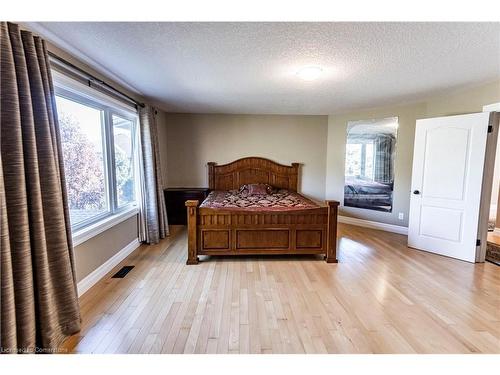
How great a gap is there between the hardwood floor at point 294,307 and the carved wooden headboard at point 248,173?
2.31 meters

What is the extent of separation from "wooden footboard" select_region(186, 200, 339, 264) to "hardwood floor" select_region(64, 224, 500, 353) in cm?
16

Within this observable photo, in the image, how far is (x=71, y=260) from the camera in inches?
73.2

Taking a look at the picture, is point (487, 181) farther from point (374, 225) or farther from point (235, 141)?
point (235, 141)

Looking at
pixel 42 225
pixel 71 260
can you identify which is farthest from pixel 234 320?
pixel 42 225

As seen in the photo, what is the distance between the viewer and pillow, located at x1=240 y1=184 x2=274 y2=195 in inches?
191

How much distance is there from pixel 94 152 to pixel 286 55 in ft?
7.60

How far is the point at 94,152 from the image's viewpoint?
285cm

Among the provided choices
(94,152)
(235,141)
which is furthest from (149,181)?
(235,141)

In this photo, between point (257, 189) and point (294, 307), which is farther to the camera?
point (257, 189)

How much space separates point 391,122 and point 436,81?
61.6 inches
